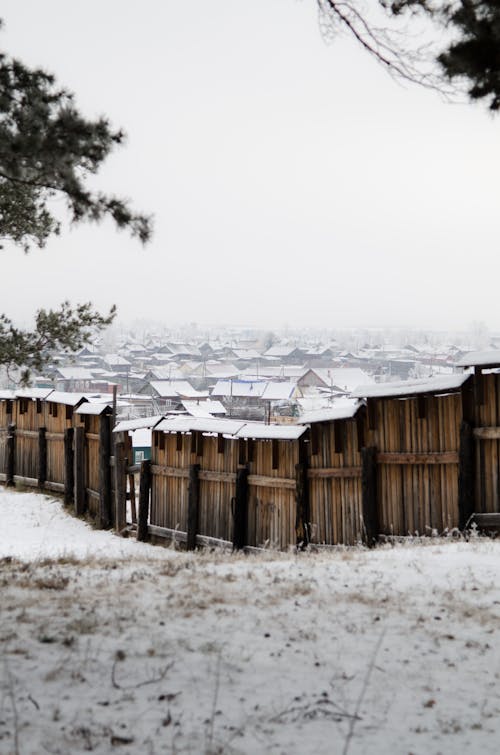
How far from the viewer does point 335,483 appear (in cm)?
1291

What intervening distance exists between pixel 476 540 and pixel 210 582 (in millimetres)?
4258

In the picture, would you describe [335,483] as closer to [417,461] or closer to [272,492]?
[272,492]

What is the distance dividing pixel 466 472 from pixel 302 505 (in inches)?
137

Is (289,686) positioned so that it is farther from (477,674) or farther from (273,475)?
(273,475)

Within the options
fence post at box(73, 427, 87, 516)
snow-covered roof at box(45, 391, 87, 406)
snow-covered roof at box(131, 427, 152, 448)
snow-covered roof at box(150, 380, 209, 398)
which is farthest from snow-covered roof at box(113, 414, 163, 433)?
snow-covered roof at box(150, 380, 209, 398)

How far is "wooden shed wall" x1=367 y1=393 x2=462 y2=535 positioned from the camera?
1130 cm

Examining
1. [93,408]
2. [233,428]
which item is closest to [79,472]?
[93,408]

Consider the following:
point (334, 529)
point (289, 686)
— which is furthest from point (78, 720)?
point (334, 529)

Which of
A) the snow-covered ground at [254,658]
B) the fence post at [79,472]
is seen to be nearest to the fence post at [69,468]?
the fence post at [79,472]

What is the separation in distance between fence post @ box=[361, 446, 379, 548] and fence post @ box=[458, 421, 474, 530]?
62.8 inches

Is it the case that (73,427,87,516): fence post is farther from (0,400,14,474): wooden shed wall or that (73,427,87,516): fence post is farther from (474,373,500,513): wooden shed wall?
(474,373,500,513): wooden shed wall

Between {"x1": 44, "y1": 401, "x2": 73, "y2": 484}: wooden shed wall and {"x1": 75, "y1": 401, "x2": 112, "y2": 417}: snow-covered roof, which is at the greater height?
{"x1": 75, "y1": 401, "x2": 112, "y2": 417}: snow-covered roof

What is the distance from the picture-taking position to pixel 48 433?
863 inches

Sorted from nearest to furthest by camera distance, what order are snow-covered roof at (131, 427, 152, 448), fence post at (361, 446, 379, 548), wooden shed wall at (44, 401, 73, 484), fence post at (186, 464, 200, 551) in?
1. fence post at (361, 446, 379, 548)
2. fence post at (186, 464, 200, 551)
3. wooden shed wall at (44, 401, 73, 484)
4. snow-covered roof at (131, 427, 152, 448)
